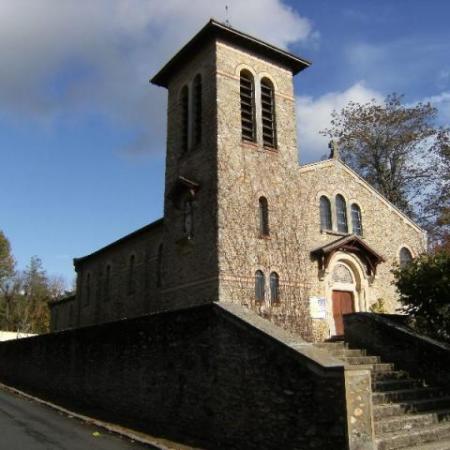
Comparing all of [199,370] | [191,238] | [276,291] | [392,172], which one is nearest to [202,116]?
[191,238]

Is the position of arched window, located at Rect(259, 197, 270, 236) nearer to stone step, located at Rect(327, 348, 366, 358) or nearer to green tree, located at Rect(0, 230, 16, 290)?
stone step, located at Rect(327, 348, 366, 358)

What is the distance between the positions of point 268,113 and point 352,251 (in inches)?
239

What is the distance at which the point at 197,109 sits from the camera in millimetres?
18969

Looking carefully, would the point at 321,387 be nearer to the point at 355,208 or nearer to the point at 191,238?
the point at 191,238

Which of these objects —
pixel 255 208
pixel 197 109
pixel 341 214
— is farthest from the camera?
pixel 341 214

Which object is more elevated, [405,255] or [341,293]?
[405,255]

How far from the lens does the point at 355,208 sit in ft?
68.2

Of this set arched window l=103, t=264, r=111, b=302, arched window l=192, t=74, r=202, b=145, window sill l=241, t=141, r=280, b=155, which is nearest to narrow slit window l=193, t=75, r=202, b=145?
arched window l=192, t=74, r=202, b=145

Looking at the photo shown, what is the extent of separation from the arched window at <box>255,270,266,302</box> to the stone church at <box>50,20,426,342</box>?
3cm

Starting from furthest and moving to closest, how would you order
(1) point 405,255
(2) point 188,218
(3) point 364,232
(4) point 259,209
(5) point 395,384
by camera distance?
(1) point 405,255 → (3) point 364,232 → (2) point 188,218 → (4) point 259,209 → (5) point 395,384

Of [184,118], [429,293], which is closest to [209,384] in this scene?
[429,293]

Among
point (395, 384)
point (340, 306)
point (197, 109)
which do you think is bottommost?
point (395, 384)

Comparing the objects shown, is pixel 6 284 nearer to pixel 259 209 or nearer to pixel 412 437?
pixel 259 209

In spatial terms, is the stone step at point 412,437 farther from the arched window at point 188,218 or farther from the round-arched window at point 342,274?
the arched window at point 188,218
